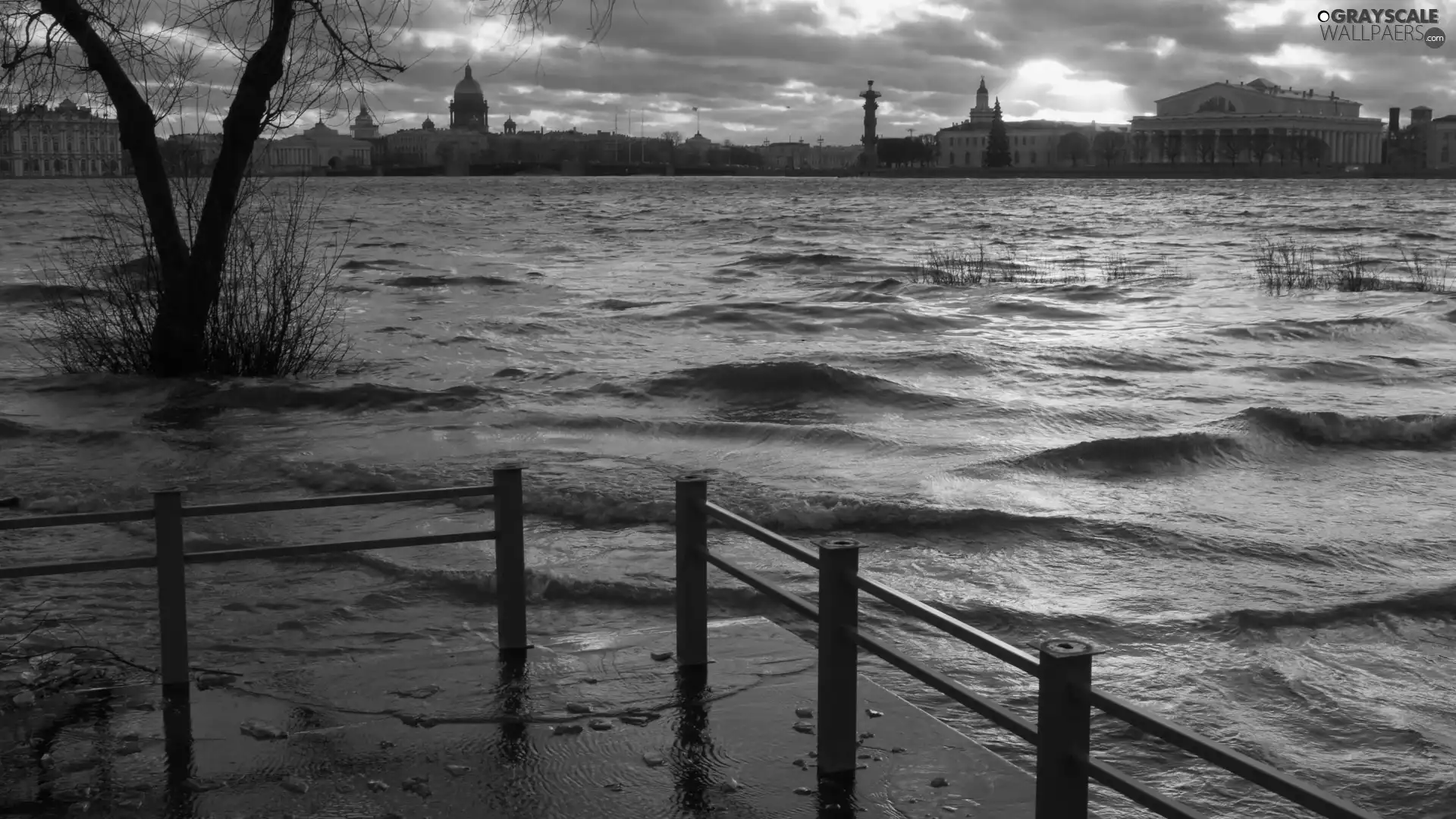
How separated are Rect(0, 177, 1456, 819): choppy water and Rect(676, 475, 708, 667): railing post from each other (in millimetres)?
1355

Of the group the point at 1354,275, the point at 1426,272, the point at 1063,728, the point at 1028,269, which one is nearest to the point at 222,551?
the point at 1063,728

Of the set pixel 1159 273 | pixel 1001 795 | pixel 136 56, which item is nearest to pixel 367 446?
pixel 136 56

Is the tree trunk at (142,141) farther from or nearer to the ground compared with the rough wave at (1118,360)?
farther from the ground

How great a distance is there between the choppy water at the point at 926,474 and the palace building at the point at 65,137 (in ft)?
9.27

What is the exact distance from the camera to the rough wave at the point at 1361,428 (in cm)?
1599

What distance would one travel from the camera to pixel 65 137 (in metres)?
16.4

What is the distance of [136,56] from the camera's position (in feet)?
45.3

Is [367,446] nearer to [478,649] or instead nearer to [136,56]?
[136,56]

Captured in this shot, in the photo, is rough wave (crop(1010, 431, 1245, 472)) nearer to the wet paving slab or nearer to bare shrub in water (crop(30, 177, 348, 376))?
the wet paving slab

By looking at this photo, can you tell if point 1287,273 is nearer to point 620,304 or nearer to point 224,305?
point 620,304

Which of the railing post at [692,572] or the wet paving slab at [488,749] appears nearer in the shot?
the wet paving slab at [488,749]

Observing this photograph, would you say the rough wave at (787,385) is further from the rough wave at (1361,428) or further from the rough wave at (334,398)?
the rough wave at (1361,428)

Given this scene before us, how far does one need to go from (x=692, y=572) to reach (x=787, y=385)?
580 inches

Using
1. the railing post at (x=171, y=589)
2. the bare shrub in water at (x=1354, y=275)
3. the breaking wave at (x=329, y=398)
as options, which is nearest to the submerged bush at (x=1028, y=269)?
the bare shrub in water at (x=1354, y=275)
